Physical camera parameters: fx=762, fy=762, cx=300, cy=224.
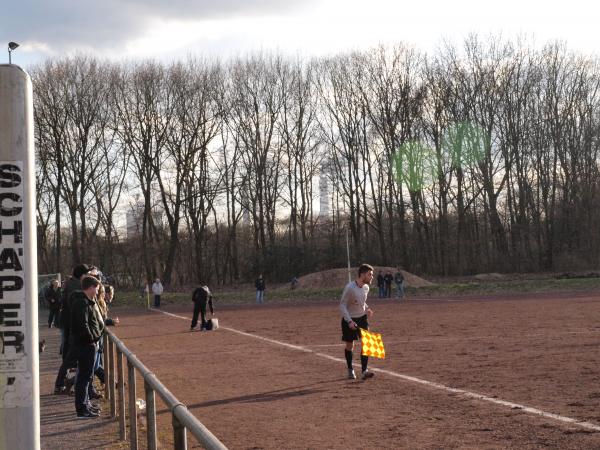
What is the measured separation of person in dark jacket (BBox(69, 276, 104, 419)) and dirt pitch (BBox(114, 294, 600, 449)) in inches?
51.0

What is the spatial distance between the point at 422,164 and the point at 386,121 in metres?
4.79

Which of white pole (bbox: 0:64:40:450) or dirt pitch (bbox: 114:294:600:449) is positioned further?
dirt pitch (bbox: 114:294:600:449)

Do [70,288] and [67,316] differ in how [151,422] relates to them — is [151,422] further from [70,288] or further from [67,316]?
[70,288]

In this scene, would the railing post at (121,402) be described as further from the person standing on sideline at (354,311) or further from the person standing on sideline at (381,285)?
the person standing on sideline at (381,285)

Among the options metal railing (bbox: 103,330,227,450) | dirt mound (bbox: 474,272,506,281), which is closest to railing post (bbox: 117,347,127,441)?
metal railing (bbox: 103,330,227,450)

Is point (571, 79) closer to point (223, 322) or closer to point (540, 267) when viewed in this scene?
point (540, 267)

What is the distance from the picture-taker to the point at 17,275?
309 centimetres

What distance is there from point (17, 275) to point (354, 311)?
9878 mm

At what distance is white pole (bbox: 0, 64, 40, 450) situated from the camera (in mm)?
3080

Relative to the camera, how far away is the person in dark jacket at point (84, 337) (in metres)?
9.14

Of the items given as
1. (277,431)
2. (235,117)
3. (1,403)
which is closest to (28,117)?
(1,403)

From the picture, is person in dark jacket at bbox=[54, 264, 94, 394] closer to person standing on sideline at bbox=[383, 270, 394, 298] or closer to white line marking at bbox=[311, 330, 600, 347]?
white line marking at bbox=[311, 330, 600, 347]

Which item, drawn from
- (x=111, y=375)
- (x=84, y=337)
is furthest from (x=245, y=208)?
(x=84, y=337)

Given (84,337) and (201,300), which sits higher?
(201,300)
